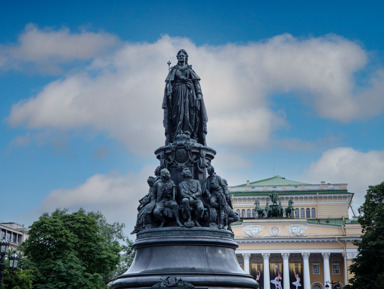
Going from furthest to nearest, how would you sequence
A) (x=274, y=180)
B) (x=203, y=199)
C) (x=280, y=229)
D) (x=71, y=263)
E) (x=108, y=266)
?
(x=274, y=180) < (x=280, y=229) < (x=108, y=266) < (x=71, y=263) < (x=203, y=199)

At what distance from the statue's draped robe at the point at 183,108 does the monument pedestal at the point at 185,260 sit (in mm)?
2738

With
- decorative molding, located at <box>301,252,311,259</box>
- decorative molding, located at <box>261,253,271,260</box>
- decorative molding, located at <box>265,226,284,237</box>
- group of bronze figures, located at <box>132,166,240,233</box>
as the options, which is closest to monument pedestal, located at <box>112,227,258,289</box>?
group of bronze figures, located at <box>132,166,240,233</box>

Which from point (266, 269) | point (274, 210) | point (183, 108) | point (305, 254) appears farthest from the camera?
point (274, 210)

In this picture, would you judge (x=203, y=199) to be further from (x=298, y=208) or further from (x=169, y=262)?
(x=298, y=208)

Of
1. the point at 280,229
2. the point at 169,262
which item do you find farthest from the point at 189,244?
the point at 280,229

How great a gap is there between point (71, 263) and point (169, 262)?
31.8 m

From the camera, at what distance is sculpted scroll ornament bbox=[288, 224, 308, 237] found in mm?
93375

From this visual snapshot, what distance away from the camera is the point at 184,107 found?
1527cm

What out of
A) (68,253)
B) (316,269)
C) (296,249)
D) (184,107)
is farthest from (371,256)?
(316,269)

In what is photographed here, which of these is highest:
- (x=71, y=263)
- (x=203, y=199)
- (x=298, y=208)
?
(x=298, y=208)

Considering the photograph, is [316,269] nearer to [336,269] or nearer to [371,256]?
[336,269]

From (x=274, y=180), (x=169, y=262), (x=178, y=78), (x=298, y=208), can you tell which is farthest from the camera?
(x=274, y=180)

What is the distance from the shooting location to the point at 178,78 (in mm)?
15508

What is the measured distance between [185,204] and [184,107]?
2868mm
